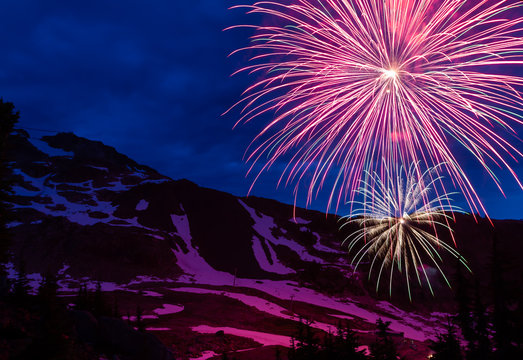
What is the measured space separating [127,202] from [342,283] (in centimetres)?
7360

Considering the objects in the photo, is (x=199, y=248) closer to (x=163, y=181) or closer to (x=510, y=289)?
(x=163, y=181)

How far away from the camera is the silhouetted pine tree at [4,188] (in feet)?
81.6

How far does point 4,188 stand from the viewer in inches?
1115

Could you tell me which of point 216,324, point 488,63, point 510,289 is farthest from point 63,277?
point 488,63

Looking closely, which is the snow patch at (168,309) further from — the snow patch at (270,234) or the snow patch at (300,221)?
the snow patch at (300,221)

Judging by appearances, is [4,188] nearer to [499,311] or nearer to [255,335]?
[255,335]

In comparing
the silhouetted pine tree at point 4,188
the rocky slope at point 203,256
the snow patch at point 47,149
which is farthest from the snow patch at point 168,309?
the snow patch at point 47,149

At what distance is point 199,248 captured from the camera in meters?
109

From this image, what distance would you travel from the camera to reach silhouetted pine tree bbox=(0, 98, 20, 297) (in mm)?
24859

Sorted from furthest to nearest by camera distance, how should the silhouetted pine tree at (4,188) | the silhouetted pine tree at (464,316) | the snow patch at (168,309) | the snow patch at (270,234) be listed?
1. the snow patch at (270,234)
2. the snow patch at (168,309)
3. the silhouetted pine tree at (464,316)
4. the silhouetted pine tree at (4,188)

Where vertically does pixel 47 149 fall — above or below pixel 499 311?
above

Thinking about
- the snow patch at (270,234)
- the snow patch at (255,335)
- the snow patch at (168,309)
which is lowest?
the snow patch at (255,335)

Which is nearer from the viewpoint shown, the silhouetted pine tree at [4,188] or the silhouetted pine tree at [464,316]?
the silhouetted pine tree at [4,188]

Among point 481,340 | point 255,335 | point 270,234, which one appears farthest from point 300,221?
point 481,340
